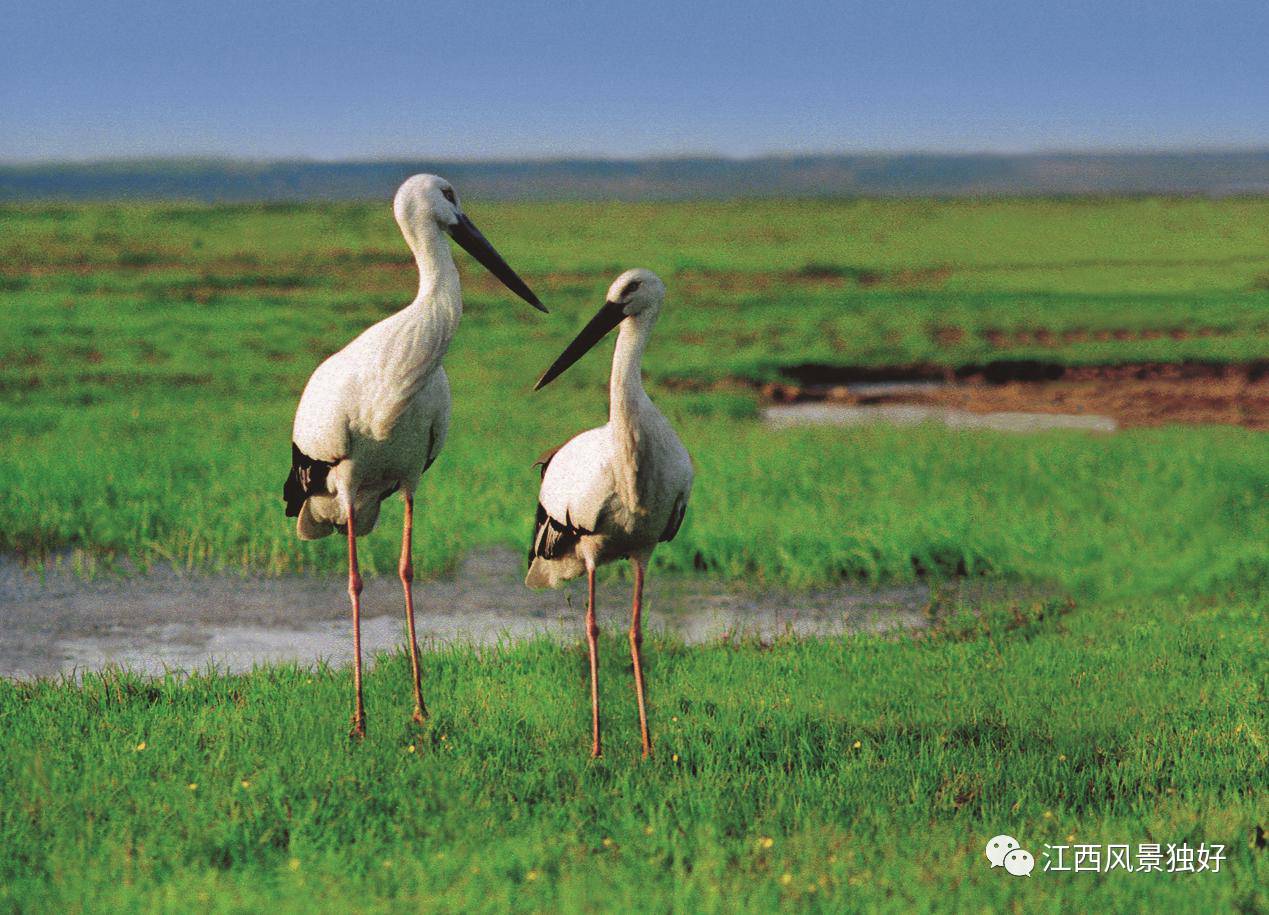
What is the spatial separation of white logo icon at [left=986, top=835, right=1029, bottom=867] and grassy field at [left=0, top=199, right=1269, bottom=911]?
123mm

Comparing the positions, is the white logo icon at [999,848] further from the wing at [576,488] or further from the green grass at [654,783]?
the wing at [576,488]

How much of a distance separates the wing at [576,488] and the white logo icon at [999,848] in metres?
1.94

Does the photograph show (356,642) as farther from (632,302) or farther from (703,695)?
(632,302)

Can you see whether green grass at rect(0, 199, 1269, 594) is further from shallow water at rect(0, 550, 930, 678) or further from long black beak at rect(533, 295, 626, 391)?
long black beak at rect(533, 295, 626, 391)

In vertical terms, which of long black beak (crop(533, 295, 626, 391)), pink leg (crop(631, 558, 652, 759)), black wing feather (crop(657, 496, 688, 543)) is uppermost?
long black beak (crop(533, 295, 626, 391))

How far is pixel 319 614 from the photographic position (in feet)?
28.3

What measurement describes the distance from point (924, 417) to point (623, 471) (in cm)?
1267

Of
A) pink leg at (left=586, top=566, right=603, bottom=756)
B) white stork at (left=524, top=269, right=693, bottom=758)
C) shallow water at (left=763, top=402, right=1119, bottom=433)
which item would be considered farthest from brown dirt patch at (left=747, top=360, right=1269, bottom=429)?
white stork at (left=524, top=269, right=693, bottom=758)

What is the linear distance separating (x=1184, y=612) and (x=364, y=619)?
5.03m

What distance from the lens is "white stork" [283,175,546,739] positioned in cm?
540

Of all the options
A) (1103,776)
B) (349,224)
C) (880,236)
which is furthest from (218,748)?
(349,224)

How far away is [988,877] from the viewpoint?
14.2ft

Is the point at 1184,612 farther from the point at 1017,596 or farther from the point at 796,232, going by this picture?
the point at 796,232

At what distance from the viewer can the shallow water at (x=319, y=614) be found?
25.6 feet
